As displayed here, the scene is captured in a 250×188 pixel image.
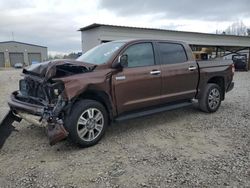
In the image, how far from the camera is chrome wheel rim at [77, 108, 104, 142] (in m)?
4.37

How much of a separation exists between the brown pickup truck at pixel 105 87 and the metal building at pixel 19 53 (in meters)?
58.8

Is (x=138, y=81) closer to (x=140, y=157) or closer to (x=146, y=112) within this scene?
(x=146, y=112)

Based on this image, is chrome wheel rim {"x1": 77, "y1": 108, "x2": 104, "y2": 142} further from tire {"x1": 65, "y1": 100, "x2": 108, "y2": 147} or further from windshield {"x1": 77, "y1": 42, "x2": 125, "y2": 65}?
windshield {"x1": 77, "y1": 42, "x2": 125, "y2": 65}

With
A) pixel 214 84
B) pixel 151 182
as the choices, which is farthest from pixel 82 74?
pixel 214 84

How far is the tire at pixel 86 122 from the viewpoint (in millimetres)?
4254

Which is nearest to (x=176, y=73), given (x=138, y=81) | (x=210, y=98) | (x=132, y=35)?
(x=138, y=81)

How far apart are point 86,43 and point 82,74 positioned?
42.3 feet

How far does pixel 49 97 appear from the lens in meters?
4.43

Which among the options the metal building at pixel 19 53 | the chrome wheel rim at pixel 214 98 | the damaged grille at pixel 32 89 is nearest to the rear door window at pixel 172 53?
the chrome wheel rim at pixel 214 98

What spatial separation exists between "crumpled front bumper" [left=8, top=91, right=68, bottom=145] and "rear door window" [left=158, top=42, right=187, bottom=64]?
8.61 ft

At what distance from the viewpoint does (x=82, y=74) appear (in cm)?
446

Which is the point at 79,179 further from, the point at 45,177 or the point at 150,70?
the point at 150,70

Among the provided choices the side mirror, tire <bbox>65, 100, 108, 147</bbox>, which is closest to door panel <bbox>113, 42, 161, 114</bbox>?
the side mirror

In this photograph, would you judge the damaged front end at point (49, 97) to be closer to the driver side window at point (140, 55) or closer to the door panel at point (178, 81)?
the driver side window at point (140, 55)
